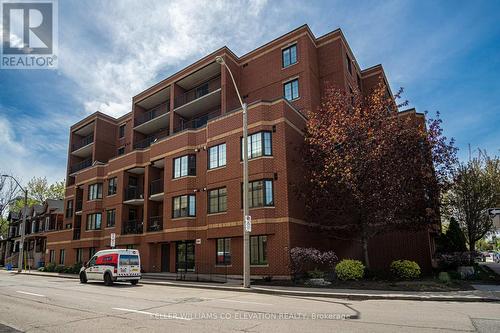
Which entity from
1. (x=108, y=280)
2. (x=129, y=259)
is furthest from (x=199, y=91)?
(x=108, y=280)

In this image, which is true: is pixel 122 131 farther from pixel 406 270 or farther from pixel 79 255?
pixel 406 270

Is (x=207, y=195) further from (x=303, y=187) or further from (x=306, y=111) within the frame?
(x=306, y=111)

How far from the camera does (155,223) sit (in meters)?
30.6

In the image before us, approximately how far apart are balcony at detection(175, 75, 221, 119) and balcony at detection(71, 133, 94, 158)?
14866 millimetres

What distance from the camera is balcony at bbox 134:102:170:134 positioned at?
37.4 metres

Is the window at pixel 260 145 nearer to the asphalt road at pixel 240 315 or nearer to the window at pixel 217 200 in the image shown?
the window at pixel 217 200

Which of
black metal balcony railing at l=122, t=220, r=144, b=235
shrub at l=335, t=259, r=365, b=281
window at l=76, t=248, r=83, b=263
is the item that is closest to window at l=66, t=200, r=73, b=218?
window at l=76, t=248, r=83, b=263

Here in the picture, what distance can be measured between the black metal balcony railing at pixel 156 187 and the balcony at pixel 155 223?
214 cm

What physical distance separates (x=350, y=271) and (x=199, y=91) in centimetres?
2263

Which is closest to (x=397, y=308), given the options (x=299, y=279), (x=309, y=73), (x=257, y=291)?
(x=257, y=291)

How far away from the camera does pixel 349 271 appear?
19234mm

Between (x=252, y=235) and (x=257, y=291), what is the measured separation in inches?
246

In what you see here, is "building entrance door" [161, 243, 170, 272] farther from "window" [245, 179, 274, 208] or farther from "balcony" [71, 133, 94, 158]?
"balcony" [71, 133, 94, 158]

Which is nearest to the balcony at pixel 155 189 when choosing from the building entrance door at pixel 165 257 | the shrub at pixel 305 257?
the building entrance door at pixel 165 257
